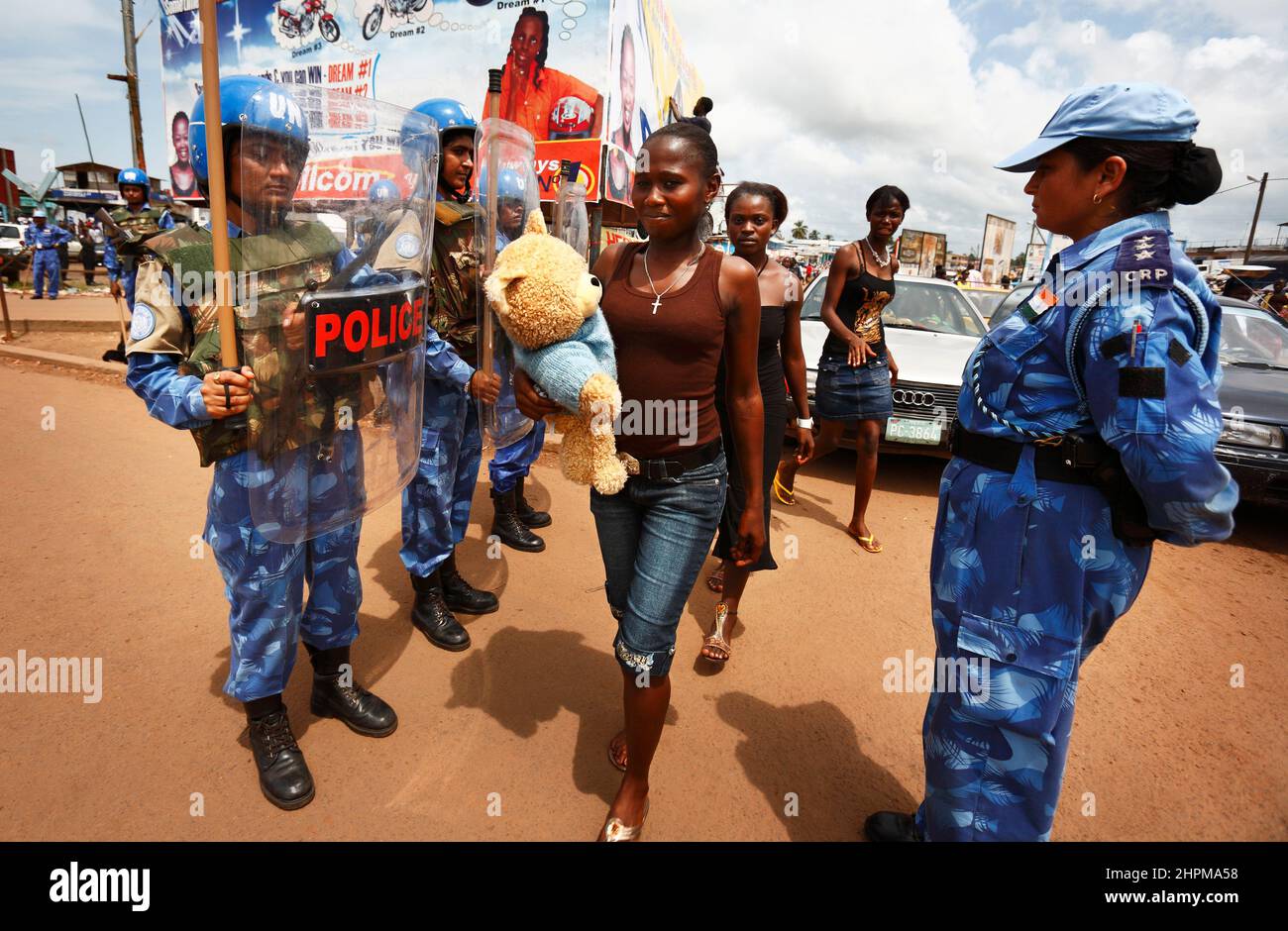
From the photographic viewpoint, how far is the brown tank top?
1839 millimetres

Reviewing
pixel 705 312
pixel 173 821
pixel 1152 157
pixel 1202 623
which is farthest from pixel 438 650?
pixel 1202 623

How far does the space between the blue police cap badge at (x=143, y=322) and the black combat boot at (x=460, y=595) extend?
71.4 inches

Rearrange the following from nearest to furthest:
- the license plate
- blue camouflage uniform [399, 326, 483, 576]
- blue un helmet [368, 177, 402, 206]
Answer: blue un helmet [368, 177, 402, 206]
blue camouflage uniform [399, 326, 483, 576]
the license plate

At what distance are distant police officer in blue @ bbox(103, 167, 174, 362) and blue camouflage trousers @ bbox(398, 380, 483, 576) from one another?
1183 mm

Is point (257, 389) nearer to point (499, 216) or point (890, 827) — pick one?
point (499, 216)

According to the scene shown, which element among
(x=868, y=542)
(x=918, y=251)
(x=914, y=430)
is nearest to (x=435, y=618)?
(x=868, y=542)

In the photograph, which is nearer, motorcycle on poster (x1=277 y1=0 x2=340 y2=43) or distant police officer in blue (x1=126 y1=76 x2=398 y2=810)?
distant police officer in blue (x1=126 y1=76 x2=398 y2=810)

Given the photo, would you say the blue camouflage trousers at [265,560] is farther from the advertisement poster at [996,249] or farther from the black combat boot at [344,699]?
the advertisement poster at [996,249]

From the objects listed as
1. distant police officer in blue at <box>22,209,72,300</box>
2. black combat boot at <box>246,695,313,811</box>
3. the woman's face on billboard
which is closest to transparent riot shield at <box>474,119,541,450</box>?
black combat boot at <box>246,695,313,811</box>

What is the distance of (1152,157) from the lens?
145 cm

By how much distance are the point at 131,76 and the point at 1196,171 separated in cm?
1773

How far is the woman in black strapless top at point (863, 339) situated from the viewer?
14.0ft

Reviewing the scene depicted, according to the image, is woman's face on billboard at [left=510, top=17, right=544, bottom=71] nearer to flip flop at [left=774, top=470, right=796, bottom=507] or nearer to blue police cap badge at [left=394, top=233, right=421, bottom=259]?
flip flop at [left=774, top=470, right=796, bottom=507]
